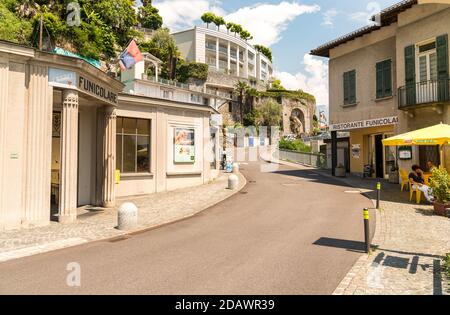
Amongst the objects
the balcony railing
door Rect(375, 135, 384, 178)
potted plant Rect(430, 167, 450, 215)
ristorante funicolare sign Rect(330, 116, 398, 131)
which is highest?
the balcony railing

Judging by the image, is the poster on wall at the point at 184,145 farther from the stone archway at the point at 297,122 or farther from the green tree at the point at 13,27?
the stone archway at the point at 297,122

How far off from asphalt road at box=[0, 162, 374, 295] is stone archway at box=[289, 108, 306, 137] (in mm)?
57533

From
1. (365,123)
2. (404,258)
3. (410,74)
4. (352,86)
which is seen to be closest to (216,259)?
(404,258)

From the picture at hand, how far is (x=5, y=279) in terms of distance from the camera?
18.1 ft

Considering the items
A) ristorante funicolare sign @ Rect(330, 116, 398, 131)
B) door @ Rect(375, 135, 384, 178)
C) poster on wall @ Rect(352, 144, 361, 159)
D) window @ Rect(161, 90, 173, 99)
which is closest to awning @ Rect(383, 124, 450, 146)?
ristorante funicolare sign @ Rect(330, 116, 398, 131)

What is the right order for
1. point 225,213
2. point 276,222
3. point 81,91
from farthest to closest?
point 225,213 < point 81,91 < point 276,222

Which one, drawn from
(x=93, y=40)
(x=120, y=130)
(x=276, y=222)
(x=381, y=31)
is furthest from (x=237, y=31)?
(x=276, y=222)

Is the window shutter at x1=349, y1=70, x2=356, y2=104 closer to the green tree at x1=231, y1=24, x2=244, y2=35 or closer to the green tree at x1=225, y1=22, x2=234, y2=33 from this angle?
the green tree at x1=225, y1=22, x2=234, y2=33

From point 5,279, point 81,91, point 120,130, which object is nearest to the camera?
point 5,279

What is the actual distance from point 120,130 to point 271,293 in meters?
12.2

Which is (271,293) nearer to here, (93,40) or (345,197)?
(345,197)

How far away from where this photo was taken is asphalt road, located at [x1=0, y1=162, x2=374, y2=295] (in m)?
5.10

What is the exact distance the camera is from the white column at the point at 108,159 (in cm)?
1308

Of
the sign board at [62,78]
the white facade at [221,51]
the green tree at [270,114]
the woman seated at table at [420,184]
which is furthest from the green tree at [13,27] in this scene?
the green tree at [270,114]
